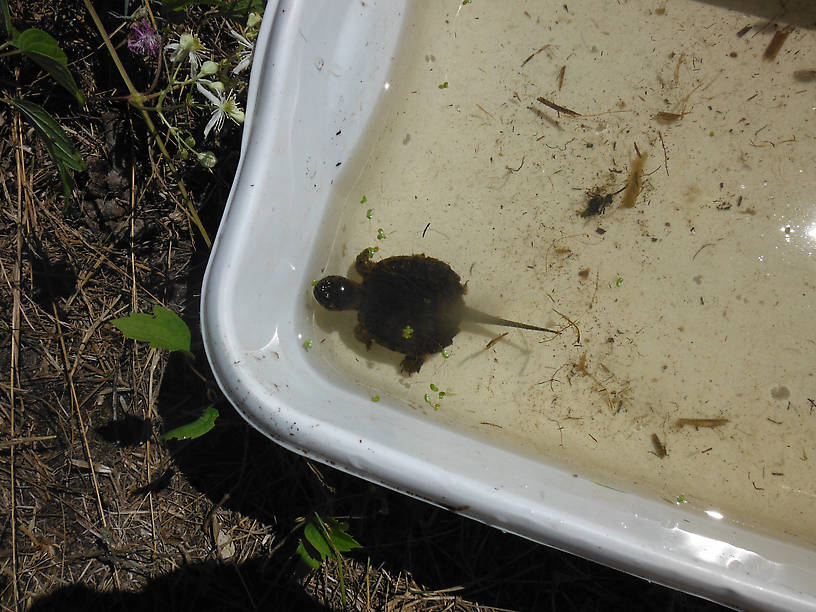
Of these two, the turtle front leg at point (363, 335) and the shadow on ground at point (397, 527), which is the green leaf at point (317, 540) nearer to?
the shadow on ground at point (397, 527)

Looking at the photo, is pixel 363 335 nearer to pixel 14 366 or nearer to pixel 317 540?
pixel 317 540

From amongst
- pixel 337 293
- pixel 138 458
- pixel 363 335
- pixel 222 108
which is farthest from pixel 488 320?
pixel 138 458

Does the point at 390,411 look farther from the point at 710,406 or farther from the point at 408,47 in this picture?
the point at 408,47

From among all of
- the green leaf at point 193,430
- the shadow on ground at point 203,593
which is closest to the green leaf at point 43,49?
the green leaf at point 193,430

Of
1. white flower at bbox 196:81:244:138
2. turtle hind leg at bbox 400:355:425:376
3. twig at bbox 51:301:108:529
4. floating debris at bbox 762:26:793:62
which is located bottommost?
twig at bbox 51:301:108:529

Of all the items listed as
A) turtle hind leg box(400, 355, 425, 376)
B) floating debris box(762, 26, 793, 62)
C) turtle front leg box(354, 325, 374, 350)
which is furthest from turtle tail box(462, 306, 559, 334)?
floating debris box(762, 26, 793, 62)

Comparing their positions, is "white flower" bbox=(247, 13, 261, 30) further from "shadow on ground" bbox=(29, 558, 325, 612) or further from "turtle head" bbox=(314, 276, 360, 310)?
"shadow on ground" bbox=(29, 558, 325, 612)
